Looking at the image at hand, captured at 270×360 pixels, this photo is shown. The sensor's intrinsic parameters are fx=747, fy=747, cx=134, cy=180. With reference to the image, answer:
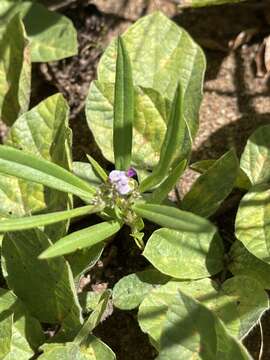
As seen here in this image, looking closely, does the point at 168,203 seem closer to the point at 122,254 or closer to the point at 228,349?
the point at 122,254

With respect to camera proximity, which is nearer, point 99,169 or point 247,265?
point 99,169

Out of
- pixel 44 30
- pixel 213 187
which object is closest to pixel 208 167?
pixel 213 187

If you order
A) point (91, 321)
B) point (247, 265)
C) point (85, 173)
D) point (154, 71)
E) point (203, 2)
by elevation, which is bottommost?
point (247, 265)

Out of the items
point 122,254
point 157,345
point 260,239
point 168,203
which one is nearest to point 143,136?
point 168,203

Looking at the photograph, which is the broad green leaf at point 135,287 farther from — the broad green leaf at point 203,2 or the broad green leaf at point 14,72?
the broad green leaf at point 203,2

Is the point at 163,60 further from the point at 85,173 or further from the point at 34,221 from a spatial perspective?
the point at 34,221
